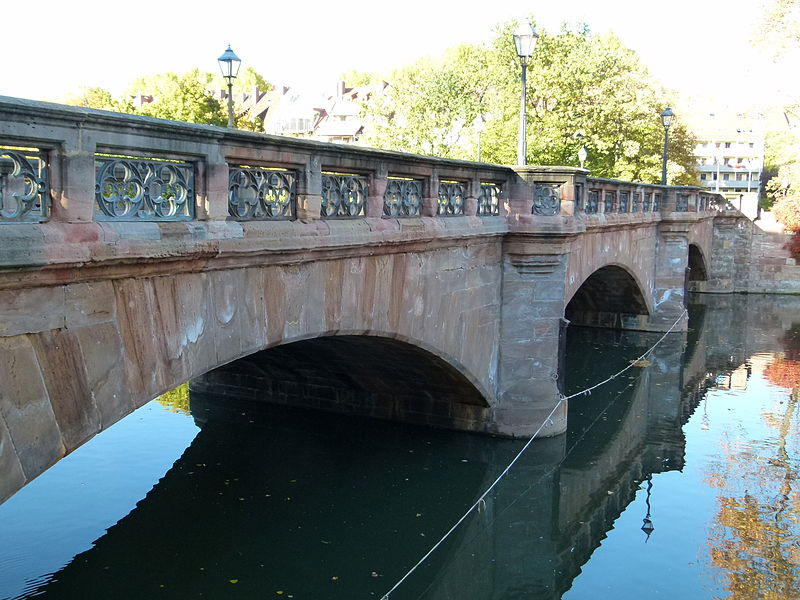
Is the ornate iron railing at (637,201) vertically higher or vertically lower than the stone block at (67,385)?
higher

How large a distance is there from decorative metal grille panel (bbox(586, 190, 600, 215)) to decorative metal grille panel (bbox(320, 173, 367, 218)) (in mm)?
8620

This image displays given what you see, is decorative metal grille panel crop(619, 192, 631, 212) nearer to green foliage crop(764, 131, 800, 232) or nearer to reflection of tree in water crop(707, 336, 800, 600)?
reflection of tree in water crop(707, 336, 800, 600)

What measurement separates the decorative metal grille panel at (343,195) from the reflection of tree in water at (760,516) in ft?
16.7

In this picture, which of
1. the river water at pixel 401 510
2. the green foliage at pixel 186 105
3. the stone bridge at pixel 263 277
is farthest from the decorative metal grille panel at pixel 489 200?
the green foliage at pixel 186 105

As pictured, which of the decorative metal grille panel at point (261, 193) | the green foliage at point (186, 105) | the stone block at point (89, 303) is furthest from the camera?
the green foliage at point (186, 105)

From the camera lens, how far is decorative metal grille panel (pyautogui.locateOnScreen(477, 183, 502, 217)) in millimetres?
10695

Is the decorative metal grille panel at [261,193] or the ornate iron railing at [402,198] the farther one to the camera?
the ornate iron railing at [402,198]

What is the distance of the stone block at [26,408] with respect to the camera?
15.0 ft

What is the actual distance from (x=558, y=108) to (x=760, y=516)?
23959 mm

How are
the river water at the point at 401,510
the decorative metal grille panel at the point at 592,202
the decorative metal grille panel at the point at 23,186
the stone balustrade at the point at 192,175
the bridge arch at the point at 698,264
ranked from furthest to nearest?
the bridge arch at the point at 698,264 → the decorative metal grille panel at the point at 592,202 → the river water at the point at 401,510 → the stone balustrade at the point at 192,175 → the decorative metal grille panel at the point at 23,186

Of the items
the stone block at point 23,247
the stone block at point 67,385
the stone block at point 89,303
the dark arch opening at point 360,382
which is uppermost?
the stone block at point 23,247

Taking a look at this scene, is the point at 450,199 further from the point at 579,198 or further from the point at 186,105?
the point at 186,105

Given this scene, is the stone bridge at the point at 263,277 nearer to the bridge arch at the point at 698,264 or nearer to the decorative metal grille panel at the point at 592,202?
the decorative metal grille panel at the point at 592,202

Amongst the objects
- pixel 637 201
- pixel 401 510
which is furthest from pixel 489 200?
pixel 637 201
